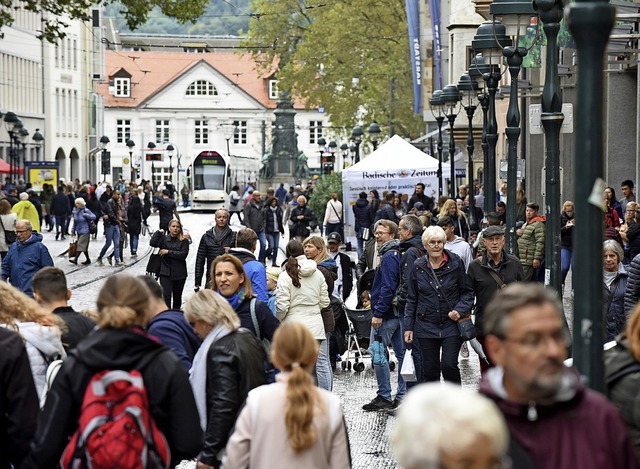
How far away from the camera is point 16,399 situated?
22.7 ft

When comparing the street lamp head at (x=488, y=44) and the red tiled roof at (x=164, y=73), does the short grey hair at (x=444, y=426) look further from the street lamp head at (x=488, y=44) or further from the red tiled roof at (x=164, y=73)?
the red tiled roof at (x=164, y=73)

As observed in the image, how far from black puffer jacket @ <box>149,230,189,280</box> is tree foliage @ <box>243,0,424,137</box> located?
38782 millimetres

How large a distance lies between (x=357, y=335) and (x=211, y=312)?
8812 millimetres

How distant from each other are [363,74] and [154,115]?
249 feet

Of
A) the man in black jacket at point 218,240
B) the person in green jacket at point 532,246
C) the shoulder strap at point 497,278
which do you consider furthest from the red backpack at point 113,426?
the person in green jacket at point 532,246

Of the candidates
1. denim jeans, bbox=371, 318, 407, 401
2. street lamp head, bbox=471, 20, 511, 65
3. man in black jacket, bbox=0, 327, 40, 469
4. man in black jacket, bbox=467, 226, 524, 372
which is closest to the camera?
man in black jacket, bbox=0, 327, 40, 469

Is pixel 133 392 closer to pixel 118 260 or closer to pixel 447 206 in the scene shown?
pixel 447 206

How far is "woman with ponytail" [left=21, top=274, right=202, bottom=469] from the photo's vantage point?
20.6 feet

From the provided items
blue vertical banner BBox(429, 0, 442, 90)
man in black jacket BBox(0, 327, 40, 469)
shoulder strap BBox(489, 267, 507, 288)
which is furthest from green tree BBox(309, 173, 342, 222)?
man in black jacket BBox(0, 327, 40, 469)

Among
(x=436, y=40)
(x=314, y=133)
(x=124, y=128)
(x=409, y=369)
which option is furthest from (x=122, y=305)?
(x=314, y=133)

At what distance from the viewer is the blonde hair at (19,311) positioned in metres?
7.63

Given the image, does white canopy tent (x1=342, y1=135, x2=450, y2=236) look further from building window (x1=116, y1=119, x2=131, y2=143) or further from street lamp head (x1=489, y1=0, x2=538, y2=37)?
building window (x1=116, y1=119, x2=131, y2=143)

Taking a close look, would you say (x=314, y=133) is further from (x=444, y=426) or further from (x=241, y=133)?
(x=444, y=426)

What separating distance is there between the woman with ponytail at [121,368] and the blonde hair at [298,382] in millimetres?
419
